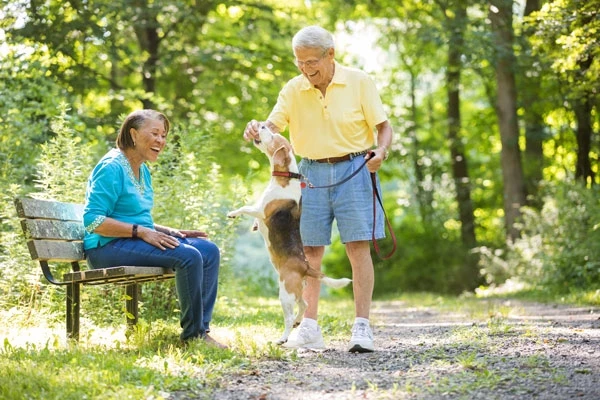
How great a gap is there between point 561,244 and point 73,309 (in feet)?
29.2

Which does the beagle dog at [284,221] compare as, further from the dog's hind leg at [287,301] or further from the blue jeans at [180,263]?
the blue jeans at [180,263]

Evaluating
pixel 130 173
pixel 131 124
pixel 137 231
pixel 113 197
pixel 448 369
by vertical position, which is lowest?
pixel 448 369

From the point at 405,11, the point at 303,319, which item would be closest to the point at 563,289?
the point at 303,319

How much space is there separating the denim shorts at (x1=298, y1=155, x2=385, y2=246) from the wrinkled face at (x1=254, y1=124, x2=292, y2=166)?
350 millimetres

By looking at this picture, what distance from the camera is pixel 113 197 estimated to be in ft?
18.4

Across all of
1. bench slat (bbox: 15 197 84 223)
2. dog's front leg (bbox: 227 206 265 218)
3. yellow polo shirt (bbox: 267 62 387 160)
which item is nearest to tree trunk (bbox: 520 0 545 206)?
yellow polo shirt (bbox: 267 62 387 160)

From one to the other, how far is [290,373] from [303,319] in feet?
3.10

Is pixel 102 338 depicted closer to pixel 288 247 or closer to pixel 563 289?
pixel 288 247

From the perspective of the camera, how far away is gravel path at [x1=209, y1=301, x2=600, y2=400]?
433cm

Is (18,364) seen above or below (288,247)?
below

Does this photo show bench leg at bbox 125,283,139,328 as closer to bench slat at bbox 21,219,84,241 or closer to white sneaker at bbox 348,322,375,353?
bench slat at bbox 21,219,84,241

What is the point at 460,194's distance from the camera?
20750 millimetres

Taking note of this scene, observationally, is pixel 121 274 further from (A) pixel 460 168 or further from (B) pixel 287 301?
(A) pixel 460 168

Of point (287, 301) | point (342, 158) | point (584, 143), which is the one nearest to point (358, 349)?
point (287, 301)
